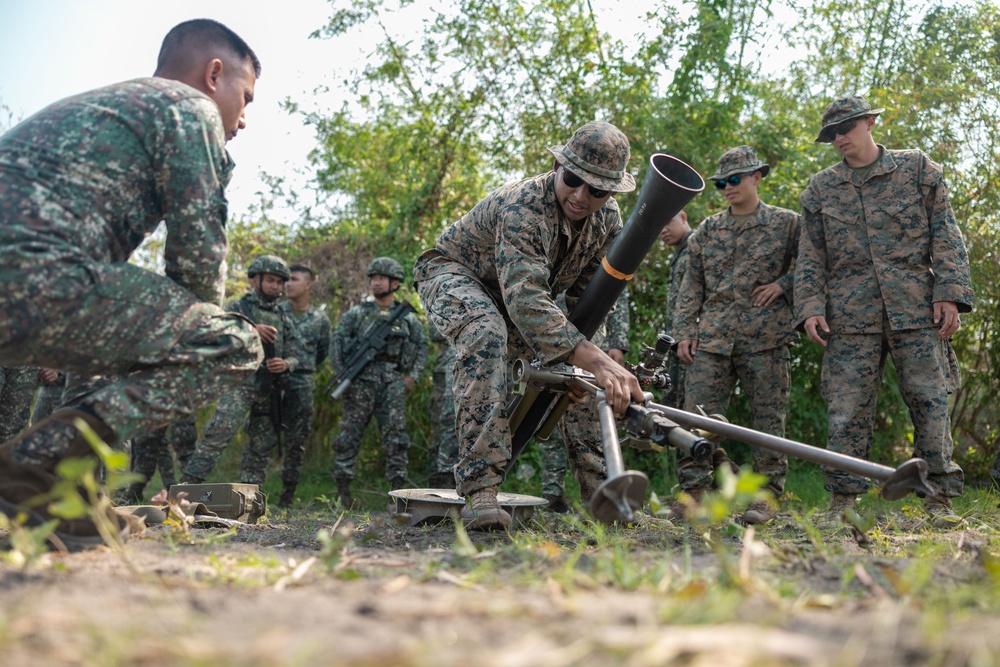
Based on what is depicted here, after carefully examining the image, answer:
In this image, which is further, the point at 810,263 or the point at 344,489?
the point at 344,489

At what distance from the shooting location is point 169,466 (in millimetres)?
7758

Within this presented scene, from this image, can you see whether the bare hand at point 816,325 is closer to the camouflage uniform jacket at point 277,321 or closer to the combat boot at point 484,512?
the combat boot at point 484,512

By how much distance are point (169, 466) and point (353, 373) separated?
1917 mm

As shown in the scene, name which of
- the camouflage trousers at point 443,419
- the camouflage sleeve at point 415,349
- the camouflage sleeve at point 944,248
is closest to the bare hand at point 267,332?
the camouflage sleeve at point 415,349

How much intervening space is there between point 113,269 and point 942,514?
4.01 m

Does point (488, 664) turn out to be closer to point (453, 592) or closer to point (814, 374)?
point (453, 592)

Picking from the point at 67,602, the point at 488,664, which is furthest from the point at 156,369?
the point at 488,664

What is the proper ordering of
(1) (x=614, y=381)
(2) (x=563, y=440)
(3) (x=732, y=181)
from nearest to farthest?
(1) (x=614, y=381) → (3) (x=732, y=181) → (2) (x=563, y=440)

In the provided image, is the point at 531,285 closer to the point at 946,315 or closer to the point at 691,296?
the point at 691,296

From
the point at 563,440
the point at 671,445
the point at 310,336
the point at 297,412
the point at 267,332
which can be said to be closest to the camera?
the point at 671,445

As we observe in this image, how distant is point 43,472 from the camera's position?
2.48 meters

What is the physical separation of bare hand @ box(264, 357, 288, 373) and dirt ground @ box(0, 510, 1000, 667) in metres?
5.02

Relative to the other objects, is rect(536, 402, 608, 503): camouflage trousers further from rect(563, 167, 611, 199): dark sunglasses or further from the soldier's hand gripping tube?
rect(563, 167, 611, 199): dark sunglasses

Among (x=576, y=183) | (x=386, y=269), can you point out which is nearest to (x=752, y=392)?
(x=576, y=183)
